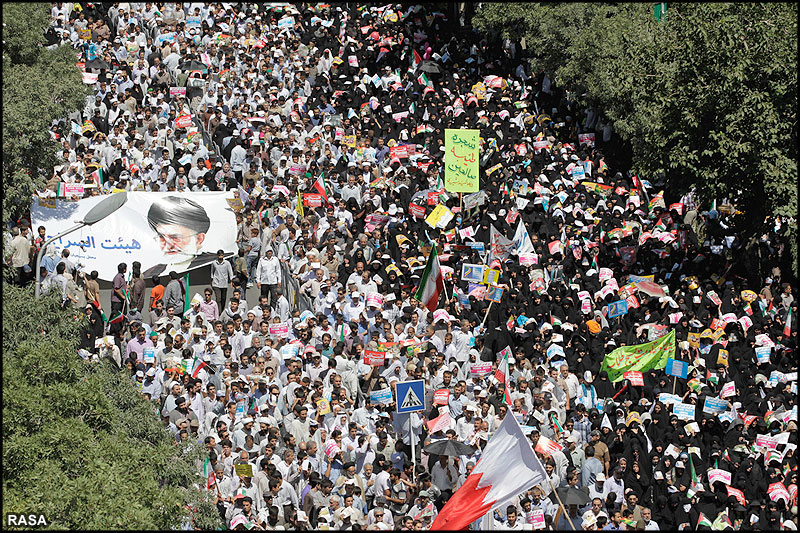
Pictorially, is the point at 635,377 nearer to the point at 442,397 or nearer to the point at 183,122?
the point at 442,397

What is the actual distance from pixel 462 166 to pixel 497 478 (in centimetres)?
1185

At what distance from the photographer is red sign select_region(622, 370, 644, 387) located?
20.7 m

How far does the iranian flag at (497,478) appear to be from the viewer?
1598 cm

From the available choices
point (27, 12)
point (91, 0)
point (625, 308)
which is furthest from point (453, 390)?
point (91, 0)

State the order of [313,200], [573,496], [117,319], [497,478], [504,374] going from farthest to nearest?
[313,200] → [117,319] → [504,374] → [573,496] → [497,478]

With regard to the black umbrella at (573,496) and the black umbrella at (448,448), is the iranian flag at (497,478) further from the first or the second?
the black umbrella at (448,448)

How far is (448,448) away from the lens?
18.2 m

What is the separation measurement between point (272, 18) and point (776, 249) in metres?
17.0

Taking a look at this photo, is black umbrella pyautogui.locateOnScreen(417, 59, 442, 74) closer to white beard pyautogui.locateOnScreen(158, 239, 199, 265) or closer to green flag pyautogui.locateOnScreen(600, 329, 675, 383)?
white beard pyautogui.locateOnScreen(158, 239, 199, 265)

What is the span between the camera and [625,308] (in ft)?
77.0

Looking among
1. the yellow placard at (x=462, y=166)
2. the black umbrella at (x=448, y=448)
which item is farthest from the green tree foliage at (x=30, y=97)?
the black umbrella at (x=448, y=448)

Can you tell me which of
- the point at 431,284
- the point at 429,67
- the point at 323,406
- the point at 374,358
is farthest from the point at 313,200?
the point at 429,67

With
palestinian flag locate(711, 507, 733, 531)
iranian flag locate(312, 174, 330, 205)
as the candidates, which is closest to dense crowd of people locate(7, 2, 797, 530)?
palestinian flag locate(711, 507, 733, 531)

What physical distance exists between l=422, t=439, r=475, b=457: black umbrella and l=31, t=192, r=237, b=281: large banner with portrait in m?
7.75
